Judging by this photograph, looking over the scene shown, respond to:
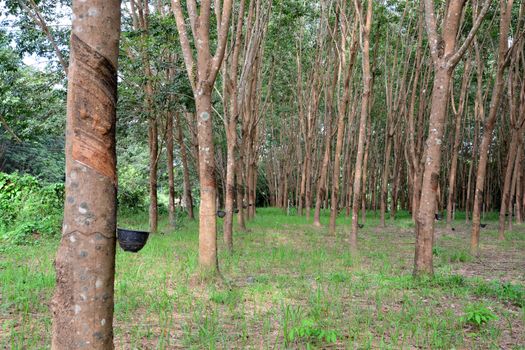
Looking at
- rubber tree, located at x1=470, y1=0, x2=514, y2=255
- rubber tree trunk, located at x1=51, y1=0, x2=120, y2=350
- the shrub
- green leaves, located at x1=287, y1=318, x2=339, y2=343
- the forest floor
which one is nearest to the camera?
rubber tree trunk, located at x1=51, y1=0, x2=120, y2=350

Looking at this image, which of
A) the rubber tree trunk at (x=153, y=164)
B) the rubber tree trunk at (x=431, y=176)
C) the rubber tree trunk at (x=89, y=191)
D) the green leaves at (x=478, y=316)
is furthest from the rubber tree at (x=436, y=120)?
the rubber tree trunk at (x=153, y=164)

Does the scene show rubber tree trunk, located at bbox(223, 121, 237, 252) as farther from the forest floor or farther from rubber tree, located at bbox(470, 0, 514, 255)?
rubber tree, located at bbox(470, 0, 514, 255)

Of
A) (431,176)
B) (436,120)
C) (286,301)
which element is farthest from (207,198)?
(436,120)

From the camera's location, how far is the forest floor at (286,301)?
4035 millimetres

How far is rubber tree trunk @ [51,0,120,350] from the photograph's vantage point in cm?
191

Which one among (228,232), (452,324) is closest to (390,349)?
(452,324)

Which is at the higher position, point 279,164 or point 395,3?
point 395,3

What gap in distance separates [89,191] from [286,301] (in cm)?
406

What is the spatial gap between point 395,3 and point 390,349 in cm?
1412

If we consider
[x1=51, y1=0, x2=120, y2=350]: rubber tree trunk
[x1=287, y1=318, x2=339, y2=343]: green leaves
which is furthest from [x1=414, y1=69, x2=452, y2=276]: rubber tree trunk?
[x1=51, y1=0, x2=120, y2=350]: rubber tree trunk

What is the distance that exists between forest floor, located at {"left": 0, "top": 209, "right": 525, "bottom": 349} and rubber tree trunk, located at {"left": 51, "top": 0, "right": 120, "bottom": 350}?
1961mm

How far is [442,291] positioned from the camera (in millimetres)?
6273

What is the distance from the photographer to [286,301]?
5539 mm

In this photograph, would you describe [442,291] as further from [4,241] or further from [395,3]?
[395,3]
